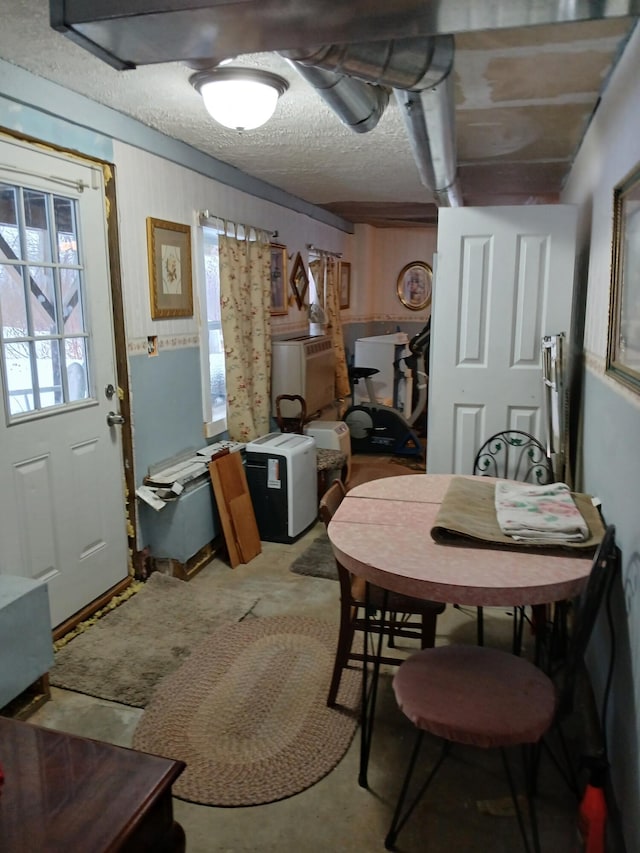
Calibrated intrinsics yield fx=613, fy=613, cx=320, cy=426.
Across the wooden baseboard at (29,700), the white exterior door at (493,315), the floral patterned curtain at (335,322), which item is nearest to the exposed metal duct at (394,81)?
the white exterior door at (493,315)

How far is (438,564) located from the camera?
1652mm

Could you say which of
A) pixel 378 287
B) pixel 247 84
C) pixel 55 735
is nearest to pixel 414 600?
pixel 55 735

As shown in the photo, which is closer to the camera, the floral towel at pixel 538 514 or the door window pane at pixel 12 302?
the floral towel at pixel 538 514

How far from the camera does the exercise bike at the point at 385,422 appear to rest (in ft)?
18.4

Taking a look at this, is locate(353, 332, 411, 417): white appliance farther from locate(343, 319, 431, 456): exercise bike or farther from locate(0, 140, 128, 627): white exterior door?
locate(0, 140, 128, 627): white exterior door

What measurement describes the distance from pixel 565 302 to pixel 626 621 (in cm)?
184

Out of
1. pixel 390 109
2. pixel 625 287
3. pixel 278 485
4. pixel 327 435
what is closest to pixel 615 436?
pixel 625 287

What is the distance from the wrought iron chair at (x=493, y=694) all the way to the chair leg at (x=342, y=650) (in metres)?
0.45

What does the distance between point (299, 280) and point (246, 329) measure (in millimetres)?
1414

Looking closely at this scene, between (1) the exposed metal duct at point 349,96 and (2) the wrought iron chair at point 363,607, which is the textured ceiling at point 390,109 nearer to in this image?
(1) the exposed metal duct at point 349,96

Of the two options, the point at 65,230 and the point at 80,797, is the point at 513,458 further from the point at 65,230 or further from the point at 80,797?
the point at 80,797

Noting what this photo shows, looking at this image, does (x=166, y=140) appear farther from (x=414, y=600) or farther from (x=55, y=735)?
(x=55, y=735)

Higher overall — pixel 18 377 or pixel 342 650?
pixel 18 377

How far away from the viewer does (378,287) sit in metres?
7.57
